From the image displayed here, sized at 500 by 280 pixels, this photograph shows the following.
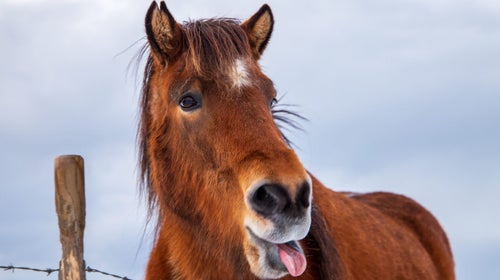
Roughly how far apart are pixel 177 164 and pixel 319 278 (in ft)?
4.15

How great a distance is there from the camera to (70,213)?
6340 mm

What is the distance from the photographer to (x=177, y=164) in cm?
516

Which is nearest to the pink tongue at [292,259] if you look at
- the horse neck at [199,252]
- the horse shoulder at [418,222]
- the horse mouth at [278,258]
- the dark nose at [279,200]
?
the horse mouth at [278,258]

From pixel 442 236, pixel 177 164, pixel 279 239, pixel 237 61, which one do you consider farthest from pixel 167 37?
pixel 442 236

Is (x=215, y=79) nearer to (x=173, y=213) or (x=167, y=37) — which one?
(x=167, y=37)

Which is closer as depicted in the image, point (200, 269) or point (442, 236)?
point (200, 269)

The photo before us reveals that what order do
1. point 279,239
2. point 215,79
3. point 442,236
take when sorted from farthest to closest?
1. point 442,236
2. point 215,79
3. point 279,239

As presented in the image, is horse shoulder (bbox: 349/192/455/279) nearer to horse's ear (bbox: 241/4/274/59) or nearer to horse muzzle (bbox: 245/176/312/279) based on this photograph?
horse's ear (bbox: 241/4/274/59)

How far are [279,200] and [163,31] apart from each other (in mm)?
1759

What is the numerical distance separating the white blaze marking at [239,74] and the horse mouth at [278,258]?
990 millimetres

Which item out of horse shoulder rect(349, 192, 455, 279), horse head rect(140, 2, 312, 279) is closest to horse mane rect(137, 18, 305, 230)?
horse head rect(140, 2, 312, 279)

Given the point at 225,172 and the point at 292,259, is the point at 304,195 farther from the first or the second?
the point at 225,172

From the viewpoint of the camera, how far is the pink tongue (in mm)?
4520

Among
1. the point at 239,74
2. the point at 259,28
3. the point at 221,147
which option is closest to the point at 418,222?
the point at 259,28
